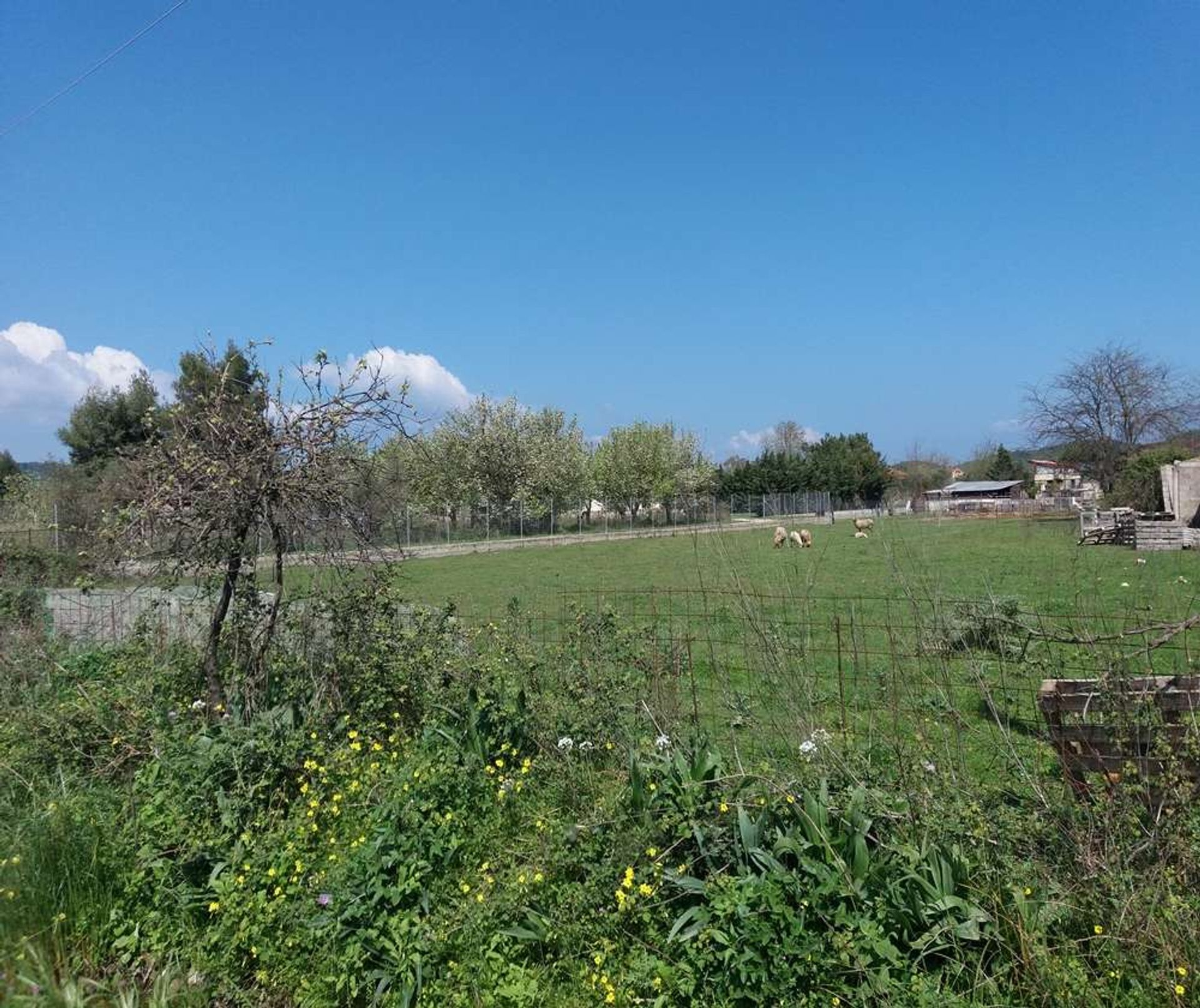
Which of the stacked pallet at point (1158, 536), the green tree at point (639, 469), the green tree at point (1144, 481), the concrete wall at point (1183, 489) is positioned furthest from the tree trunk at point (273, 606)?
the green tree at point (639, 469)

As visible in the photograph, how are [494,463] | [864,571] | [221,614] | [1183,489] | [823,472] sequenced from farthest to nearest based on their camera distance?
[823,472]
[494,463]
[1183,489]
[864,571]
[221,614]

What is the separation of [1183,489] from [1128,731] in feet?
90.6

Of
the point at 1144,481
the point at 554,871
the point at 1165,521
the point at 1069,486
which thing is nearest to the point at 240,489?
the point at 554,871

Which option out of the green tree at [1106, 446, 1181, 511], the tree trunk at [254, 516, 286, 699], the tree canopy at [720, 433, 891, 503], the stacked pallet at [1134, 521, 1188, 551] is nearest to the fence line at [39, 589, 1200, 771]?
the tree trunk at [254, 516, 286, 699]

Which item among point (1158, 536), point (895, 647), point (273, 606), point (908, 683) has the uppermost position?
point (273, 606)

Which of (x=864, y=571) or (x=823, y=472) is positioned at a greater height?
(x=823, y=472)

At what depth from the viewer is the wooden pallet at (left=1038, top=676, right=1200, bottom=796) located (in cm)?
271

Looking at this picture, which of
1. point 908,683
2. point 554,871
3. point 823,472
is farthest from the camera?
point 823,472

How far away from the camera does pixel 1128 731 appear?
9.46 feet

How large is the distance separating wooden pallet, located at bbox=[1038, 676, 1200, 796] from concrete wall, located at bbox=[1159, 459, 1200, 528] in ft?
85.9

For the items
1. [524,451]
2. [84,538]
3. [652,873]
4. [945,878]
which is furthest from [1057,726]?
[524,451]

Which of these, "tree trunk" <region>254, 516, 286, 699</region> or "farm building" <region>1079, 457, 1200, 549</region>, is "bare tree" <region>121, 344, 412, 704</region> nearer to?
"tree trunk" <region>254, 516, 286, 699</region>

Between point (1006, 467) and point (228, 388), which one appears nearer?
point (228, 388)

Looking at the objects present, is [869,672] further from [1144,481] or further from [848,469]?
[848,469]
